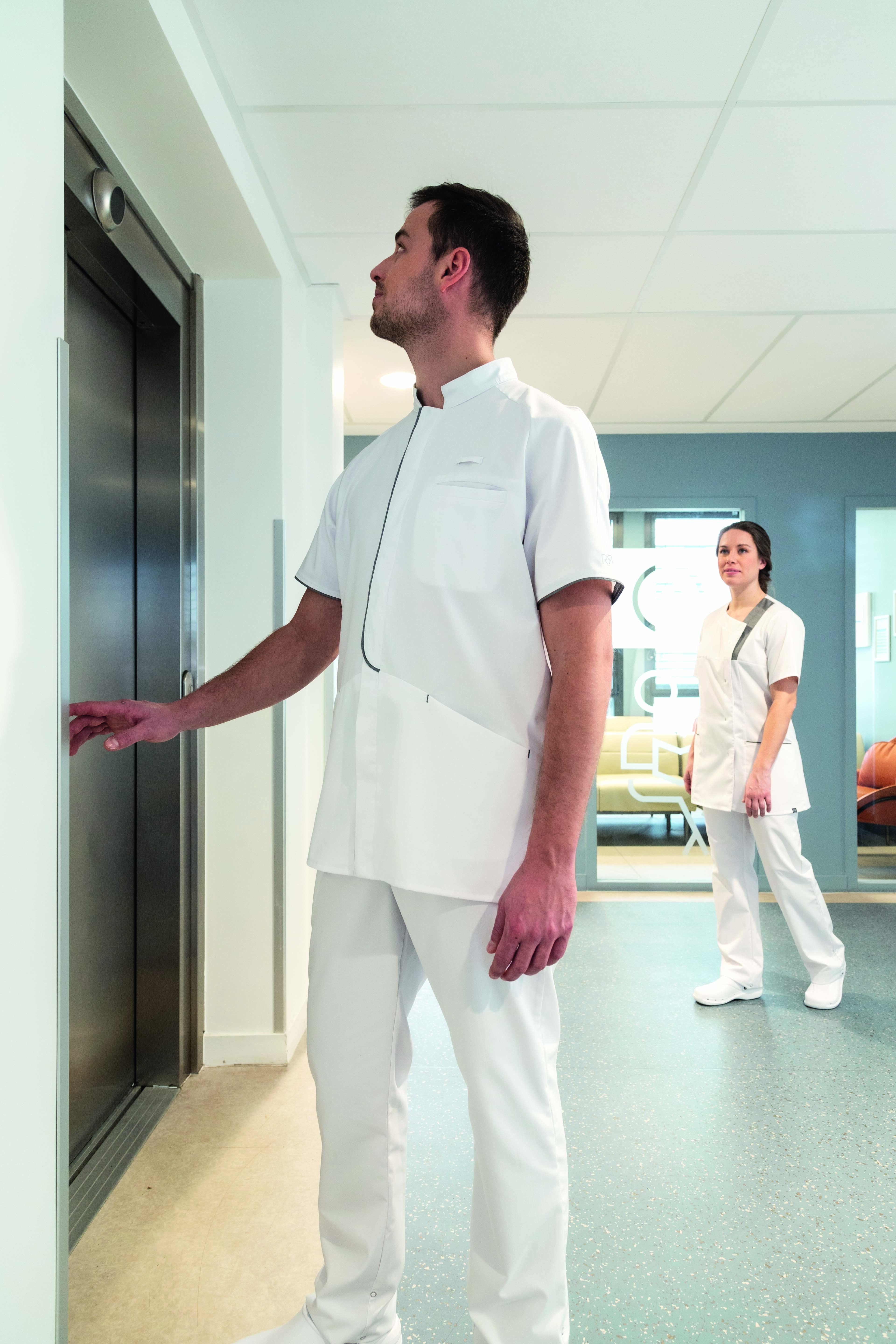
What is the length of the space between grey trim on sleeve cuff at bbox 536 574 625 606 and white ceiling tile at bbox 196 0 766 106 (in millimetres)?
1300

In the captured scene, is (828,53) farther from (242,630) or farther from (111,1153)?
(111,1153)

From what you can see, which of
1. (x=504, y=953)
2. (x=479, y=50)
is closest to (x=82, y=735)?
(x=504, y=953)

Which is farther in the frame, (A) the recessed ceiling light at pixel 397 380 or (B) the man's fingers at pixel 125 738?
(A) the recessed ceiling light at pixel 397 380

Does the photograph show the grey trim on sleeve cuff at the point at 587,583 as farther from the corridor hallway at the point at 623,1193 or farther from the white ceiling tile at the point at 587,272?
the white ceiling tile at the point at 587,272

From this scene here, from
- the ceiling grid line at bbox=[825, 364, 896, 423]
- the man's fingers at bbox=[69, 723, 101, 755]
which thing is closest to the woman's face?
the ceiling grid line at bbox=[825, 364, 896, 423]

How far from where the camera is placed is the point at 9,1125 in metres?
0.94

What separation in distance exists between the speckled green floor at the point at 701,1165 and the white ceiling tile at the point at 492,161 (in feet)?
7.62

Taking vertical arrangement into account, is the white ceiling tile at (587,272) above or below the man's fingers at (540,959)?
above

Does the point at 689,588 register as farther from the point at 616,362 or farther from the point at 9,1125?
the point at 9,1125

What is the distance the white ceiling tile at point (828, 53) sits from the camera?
1.68 m

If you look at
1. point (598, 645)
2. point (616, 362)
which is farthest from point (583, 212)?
point (598, 645)

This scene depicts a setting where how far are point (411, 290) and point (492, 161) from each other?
4.04ft

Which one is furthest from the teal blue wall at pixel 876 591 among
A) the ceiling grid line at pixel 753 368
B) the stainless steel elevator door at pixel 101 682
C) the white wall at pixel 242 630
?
the stainless steel elevator door at pixel 101 682

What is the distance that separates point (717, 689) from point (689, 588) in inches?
67.9
